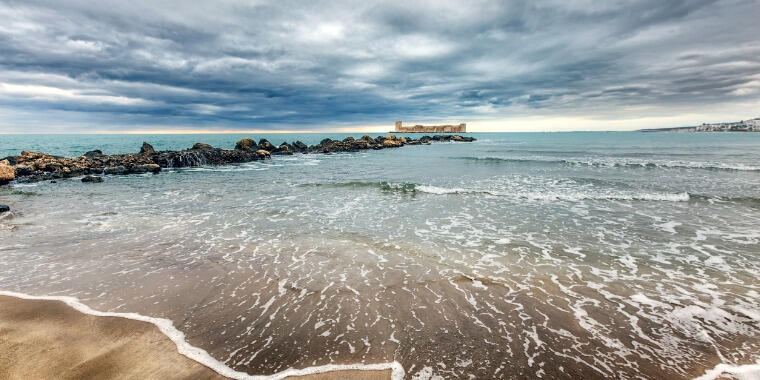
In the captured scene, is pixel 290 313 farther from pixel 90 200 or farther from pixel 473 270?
pixel 90 200

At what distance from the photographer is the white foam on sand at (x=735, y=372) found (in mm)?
4055

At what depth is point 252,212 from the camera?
1348cm

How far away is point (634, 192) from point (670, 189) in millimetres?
2595

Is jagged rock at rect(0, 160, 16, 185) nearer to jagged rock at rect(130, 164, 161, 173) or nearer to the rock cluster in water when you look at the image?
the rock cluster in water

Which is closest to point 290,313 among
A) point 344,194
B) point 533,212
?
point 533,212

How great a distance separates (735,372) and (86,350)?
899 centimetres

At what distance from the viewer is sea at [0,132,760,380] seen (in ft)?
14.8

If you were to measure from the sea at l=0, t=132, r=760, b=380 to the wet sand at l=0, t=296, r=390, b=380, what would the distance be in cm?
28

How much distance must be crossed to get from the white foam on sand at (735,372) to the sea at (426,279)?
0.09 ft

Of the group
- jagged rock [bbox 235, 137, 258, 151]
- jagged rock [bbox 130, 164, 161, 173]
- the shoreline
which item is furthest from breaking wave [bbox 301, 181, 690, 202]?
jagged rock [bbox 235, 137, 258, 151]

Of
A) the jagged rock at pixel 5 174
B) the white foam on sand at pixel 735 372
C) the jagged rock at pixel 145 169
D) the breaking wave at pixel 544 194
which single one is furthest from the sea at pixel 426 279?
the jagged rock at pixel 145 169

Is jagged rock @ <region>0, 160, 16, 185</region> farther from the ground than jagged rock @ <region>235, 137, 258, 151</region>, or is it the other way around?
jagged rock @ <region>235, 137, 258, 151</region>

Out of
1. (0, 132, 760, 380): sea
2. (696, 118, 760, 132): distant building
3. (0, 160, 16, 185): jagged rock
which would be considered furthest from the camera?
(696, 118, 760, 132): distant building

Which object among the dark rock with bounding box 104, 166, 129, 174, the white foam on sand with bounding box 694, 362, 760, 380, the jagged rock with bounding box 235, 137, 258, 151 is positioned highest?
the jagged rock with bounding box 235, 137, 258, 151
